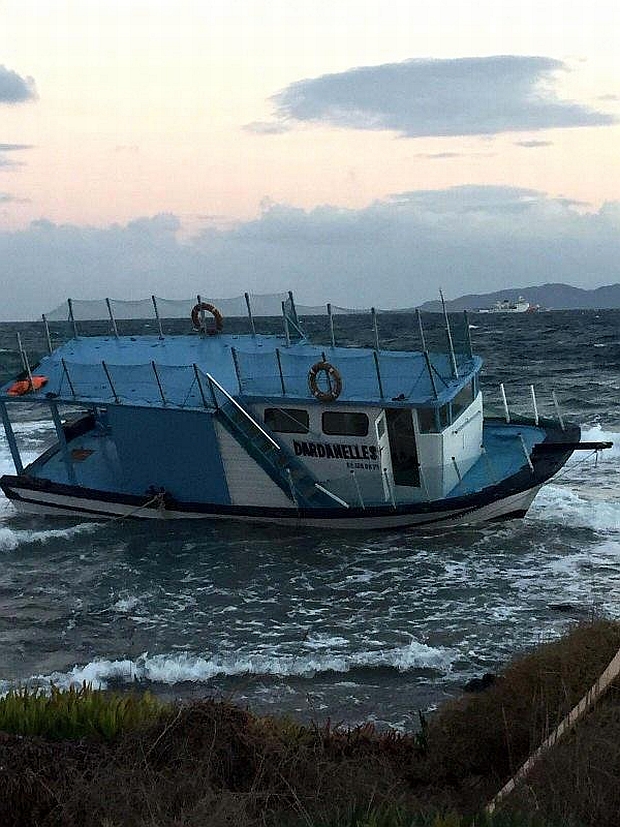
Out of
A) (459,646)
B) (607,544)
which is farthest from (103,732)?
(607,544)

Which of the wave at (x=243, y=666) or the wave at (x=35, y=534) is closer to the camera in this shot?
the wave at (x=243, y=666)

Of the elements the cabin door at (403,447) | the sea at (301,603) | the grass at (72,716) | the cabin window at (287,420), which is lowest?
the sea at (301,603)

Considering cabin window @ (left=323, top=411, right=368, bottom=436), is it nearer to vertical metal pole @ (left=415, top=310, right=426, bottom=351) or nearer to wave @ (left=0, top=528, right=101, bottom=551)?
vertical metal pole @ (left=415, top=310, right=426, bottom=351)

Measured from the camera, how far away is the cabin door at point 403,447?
18.8 m

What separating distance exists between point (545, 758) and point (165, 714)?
9.97ft

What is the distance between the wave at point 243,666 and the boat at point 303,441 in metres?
5.66

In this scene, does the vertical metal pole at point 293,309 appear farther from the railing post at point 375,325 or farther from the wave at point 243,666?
the wave at point 243,666

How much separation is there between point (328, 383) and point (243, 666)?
23.8ft

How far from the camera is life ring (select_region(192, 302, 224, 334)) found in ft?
78.2

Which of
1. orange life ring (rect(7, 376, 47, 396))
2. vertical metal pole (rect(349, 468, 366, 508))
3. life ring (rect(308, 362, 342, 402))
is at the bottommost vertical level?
vertical metal pole (rect(349, 468, 366, 508))

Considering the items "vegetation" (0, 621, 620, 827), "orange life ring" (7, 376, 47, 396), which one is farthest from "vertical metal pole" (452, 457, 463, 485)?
"vegetation" (0, 621, 620, 827)

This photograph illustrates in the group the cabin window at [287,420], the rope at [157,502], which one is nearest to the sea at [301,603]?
the rope at [157,502]

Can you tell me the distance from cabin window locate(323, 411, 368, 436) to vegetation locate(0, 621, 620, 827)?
1025 centimetres

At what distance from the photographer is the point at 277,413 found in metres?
19.6
